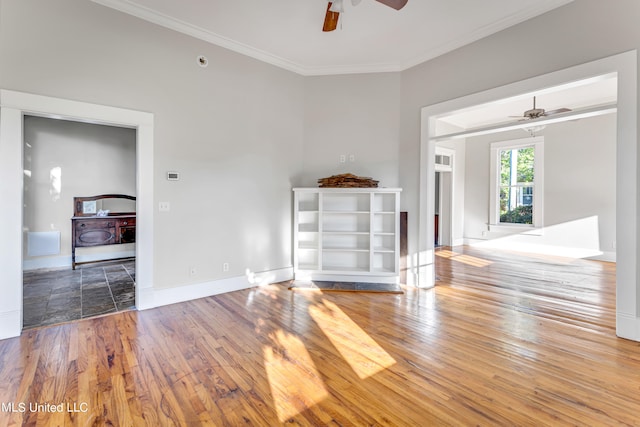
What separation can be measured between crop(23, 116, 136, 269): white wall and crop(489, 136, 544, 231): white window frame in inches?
330

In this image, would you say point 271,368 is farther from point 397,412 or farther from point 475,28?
point 475,28

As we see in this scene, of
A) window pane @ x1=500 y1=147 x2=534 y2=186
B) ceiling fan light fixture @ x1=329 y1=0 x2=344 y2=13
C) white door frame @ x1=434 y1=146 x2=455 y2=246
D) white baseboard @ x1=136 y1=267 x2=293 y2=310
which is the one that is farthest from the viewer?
white door frame @ x1=434 y1=146 x2=455 y2=246

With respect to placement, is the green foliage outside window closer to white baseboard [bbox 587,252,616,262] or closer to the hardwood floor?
white baseboard [bbox 587,252,616,262]

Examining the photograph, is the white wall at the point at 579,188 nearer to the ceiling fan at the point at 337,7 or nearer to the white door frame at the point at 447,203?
the white door frame at the point at 447,203

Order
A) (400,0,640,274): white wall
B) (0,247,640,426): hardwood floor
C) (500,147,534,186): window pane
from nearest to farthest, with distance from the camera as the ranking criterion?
(0,247,640,426): hardwood floor, (400,0,640,274): white wall, (500,147,534,186): window pane

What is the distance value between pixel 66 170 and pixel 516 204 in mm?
9602

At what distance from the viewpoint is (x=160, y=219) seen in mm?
3338

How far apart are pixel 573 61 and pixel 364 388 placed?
3523 mm

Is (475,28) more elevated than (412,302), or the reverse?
(475,28)

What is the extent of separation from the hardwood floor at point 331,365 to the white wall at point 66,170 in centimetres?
322

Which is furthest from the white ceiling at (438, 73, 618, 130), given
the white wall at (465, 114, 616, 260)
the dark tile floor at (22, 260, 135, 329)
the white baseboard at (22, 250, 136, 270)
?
the white baseboard at (22, 250, 136, 270)

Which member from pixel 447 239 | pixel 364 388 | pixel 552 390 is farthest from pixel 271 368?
pixel 447 239

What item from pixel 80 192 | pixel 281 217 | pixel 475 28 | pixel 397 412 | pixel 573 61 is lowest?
pixel 397 412

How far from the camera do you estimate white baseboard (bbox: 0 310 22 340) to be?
2.55 metres
